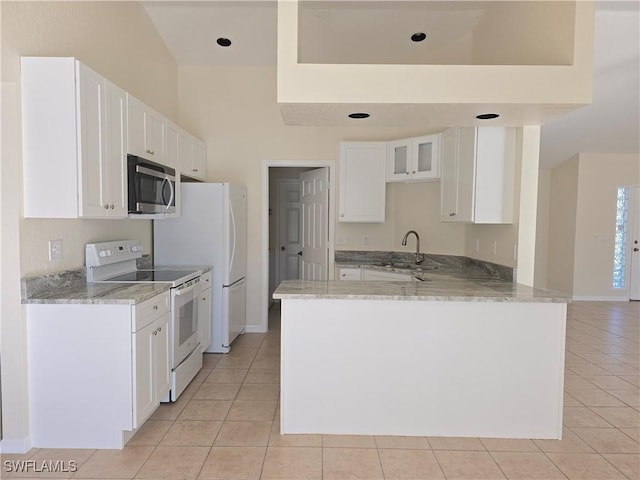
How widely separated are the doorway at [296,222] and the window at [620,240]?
5167mm

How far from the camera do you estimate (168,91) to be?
414 centimetres

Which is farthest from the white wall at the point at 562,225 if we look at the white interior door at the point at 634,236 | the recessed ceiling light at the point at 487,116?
the recessed ceiling light at the point at 487,116

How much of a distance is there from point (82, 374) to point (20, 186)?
114 cm

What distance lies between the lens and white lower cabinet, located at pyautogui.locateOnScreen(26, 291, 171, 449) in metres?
2.18

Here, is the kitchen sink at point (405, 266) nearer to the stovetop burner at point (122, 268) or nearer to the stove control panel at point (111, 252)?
the stovetop burner at point (122, 268)

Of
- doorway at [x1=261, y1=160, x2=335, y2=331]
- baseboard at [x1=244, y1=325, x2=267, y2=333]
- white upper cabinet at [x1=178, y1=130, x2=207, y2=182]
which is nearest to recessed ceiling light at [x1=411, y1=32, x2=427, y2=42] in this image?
doorway at [x1=261, y1=160, x2=335, y2=331]

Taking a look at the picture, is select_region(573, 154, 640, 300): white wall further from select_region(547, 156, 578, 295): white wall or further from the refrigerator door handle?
the refrigerator door handle

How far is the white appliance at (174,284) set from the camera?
275 centimetres

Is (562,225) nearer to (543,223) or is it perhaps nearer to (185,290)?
(543,223)

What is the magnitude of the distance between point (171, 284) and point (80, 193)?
88 centimetres

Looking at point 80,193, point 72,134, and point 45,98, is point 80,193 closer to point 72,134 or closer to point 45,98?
point 72,134

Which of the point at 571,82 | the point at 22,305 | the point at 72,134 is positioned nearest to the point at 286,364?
the point at 22,305

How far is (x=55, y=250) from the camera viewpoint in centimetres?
238

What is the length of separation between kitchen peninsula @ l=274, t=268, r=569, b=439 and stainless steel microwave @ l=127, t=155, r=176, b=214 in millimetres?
1389
